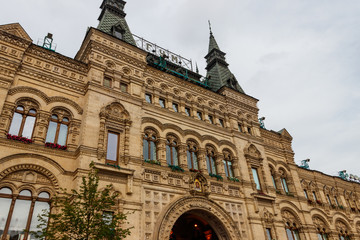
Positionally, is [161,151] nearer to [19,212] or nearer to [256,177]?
[19,212]

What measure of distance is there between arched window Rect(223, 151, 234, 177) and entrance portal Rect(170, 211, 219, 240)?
4838 mm

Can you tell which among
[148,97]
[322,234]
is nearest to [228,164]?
[148,97]

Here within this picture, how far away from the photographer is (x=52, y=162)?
1773 centimetres

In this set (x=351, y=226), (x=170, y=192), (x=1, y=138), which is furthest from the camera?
(x=351, y=226)

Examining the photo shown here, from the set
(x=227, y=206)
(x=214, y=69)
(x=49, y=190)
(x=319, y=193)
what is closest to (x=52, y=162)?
(x=49, y=190)

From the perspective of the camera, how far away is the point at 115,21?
28.1 m

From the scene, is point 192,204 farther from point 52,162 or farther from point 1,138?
point 1,138

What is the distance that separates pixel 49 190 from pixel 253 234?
16077 mm

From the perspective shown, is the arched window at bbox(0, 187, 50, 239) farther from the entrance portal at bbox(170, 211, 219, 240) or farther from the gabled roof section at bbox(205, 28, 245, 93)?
the gabled roof section at bbox(205, 28, 245, 93)

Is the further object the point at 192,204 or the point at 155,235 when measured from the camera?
the point at 192,204

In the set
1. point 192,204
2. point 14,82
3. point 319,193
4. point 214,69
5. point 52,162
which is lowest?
point 192,204

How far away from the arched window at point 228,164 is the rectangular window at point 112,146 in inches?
423

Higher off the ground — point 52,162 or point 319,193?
point 319,193

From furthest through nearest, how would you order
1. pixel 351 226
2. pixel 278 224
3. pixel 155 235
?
1. pixel 351 226
2. pixel 278 224
3. pixel 155 235
